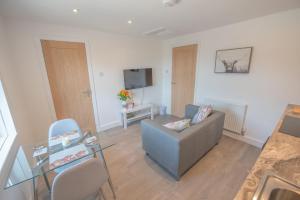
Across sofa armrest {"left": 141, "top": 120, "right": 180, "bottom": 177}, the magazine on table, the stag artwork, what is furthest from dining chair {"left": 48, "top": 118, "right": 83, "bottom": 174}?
the stag artwork

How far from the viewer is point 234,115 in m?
2.76

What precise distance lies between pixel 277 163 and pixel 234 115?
206 cm

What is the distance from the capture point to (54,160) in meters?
1.35

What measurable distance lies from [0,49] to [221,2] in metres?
2.88

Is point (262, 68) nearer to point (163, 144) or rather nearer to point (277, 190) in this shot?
point (163, 144)

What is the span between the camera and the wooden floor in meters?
1.67

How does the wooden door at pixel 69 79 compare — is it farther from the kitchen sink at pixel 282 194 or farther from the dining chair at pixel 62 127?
the kitchen sink at pixel 282 194

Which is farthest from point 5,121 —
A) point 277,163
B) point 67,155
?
point 277,163

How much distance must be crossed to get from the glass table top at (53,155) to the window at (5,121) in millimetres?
226

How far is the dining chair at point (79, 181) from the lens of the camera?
94cm

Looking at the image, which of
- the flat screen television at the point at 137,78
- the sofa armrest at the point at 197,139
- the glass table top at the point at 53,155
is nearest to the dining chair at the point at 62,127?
the glass table top at the point at 53,155

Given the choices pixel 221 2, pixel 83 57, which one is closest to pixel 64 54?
pixel 83 57

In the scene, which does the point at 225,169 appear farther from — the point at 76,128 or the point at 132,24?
the point at 132,24

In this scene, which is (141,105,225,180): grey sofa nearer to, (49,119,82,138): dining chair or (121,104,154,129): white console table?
(49,119,82,138): dining chair
